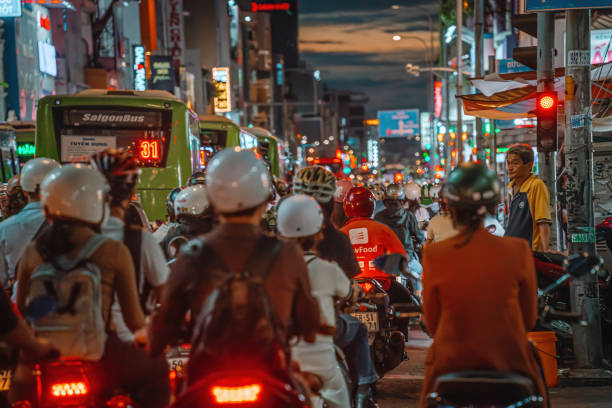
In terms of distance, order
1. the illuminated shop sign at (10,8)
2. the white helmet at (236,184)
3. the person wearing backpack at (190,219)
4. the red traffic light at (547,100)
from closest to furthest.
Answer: the white helmet at (236,184) → the person wearing backpack at (190,219) → the red traffic light at (547,100) → the illuminated shop sign at (10,8)

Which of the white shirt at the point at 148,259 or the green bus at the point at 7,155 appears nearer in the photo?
the white shirt at the point at 148,259

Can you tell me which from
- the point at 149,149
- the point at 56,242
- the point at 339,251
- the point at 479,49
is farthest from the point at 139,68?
the point at 56,242

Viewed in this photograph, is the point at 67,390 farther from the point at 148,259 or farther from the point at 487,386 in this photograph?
the point at 487,386

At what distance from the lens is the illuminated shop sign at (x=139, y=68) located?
4222 centimetres

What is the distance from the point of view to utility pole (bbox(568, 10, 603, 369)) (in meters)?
8.88

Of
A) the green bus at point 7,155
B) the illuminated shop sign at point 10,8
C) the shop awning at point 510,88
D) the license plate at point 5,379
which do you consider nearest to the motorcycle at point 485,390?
the license plate at point 5,379

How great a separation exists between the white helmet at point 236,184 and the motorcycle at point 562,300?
4.97 metres

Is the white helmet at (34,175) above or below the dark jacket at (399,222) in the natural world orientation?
above

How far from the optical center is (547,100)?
10914mm

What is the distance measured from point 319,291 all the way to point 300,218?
1.43 feet

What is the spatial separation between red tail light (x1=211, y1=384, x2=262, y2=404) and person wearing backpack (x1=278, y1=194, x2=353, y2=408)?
1529mm

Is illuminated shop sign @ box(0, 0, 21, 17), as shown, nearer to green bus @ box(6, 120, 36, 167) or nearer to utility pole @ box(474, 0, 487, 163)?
green bus @ box(6, 120, 36, 167)

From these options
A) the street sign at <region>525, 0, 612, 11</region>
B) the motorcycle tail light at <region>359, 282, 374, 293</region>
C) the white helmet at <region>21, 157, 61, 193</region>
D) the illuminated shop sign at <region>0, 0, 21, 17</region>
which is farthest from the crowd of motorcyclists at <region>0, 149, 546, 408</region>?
the illuminated shop sign at <region>0, 0, 21, 17</region>

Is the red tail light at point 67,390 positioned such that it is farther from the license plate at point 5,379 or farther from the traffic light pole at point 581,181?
the traffic light pole at point 581,181
